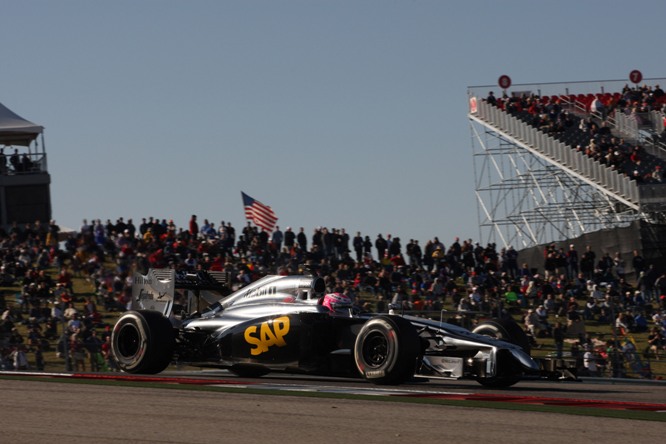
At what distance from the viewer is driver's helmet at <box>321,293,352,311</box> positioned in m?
14.7

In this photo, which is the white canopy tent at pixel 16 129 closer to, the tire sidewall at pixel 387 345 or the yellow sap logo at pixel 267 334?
the yellow sap logo at pixel 267 334

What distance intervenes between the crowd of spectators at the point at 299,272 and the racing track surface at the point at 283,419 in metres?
5.74

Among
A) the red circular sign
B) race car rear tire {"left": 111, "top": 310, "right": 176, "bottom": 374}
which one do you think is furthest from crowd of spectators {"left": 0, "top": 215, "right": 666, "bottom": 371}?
the red circular sign

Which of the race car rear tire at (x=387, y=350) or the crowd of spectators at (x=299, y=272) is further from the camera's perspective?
the crowd of spectators at (x=299, y=272)

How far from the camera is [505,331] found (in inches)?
596

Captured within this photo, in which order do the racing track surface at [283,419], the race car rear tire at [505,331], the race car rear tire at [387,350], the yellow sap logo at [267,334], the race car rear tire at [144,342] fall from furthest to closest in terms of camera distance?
the race car rear tire at [144,342] → the race car rear tire at [505,331] → the yellow sap logo at [267,334] → the race car rear tire at [387,350] → the racing track surface at [283,419]

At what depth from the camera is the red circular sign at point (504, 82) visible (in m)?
47.0

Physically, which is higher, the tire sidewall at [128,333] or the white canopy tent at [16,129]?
the white canopy tent at [16,129]

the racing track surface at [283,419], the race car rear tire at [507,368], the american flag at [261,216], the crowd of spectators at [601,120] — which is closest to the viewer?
the racing track surface at [283,419]

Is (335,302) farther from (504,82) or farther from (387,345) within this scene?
(504,82)

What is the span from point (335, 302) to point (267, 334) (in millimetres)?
940

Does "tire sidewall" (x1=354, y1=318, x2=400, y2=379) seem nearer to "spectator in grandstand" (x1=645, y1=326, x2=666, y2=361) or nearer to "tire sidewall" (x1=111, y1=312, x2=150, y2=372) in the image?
"tire sidewall" (x1=111, y1=312, x2=150, y2=372)

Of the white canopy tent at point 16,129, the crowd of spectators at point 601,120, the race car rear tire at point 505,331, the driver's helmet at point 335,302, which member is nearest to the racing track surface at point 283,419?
the driver's helmet at point 335,302

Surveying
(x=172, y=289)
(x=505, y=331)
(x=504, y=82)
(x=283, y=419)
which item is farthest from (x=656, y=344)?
(x=504, y=82)
